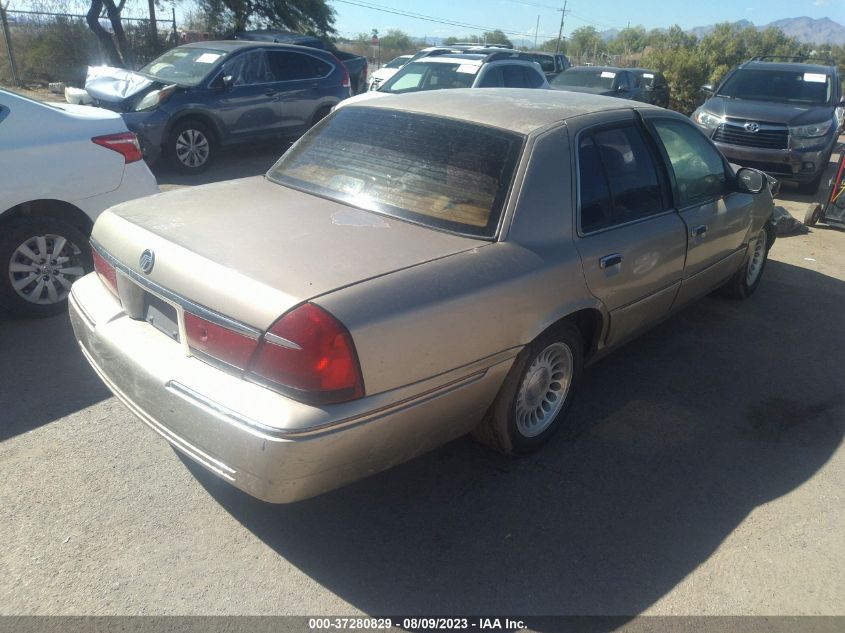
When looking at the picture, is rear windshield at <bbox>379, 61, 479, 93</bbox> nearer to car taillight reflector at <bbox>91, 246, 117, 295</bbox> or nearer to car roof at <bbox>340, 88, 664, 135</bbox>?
car roof at <bbox>340, 88, 664, 135</bbox>

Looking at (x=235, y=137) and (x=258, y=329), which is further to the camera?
(x=235, y=137)

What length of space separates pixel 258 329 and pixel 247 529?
3.29ft

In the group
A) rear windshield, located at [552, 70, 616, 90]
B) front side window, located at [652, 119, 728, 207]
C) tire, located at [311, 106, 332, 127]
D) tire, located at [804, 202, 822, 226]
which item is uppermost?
front side window, located at [652, 119, 728, 207]

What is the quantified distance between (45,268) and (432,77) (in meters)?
8.07

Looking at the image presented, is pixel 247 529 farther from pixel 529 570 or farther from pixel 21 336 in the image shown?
pixel 21 336

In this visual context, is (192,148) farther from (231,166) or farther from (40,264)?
(40,264)

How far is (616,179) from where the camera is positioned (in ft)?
12.2

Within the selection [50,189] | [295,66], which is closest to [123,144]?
[50,189]

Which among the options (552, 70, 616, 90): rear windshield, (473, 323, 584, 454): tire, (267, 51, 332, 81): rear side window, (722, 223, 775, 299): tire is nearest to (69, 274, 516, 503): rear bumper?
(473, 323, 584, 454): tire

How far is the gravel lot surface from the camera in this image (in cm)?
263

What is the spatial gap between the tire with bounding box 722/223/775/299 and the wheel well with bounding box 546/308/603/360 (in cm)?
246

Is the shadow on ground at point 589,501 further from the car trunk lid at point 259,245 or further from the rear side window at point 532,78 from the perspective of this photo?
the rear side window at point 532,78

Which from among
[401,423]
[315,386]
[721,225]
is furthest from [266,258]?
[721,225]

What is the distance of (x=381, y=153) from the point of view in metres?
3.51
